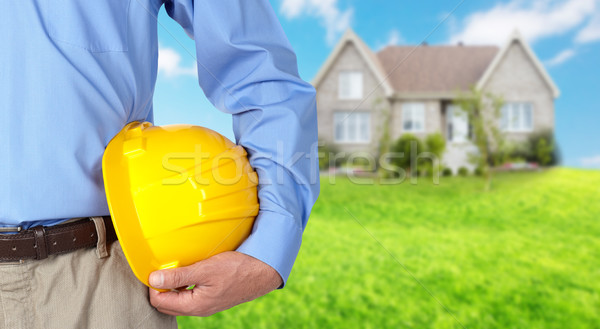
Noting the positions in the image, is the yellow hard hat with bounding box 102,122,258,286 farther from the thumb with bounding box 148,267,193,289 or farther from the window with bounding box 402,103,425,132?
the window with bounding box 402,103,425,132

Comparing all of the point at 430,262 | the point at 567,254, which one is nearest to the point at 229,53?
the point at 430,262

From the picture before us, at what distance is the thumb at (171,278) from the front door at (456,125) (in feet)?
48.2

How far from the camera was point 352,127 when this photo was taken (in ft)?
50.6

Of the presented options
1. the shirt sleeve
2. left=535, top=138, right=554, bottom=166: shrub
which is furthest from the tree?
the shirt sleeve

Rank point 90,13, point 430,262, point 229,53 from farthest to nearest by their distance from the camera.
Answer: point 430,262, point 229,53, point 90,13

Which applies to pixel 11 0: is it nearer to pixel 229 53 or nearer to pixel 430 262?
pixel 229 53

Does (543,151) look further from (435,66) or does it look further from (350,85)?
(350,85)

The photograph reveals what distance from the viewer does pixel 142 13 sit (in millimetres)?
1048

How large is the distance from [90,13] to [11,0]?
14 centimetres

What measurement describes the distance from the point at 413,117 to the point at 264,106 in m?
14.7

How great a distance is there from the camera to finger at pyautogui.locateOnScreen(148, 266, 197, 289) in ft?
3.26

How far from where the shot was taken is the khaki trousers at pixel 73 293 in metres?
0.91

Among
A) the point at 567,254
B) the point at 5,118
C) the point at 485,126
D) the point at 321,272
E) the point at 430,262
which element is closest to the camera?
the point at 5,118

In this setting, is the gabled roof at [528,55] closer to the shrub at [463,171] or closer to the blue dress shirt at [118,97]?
the shrub at [463,171]
